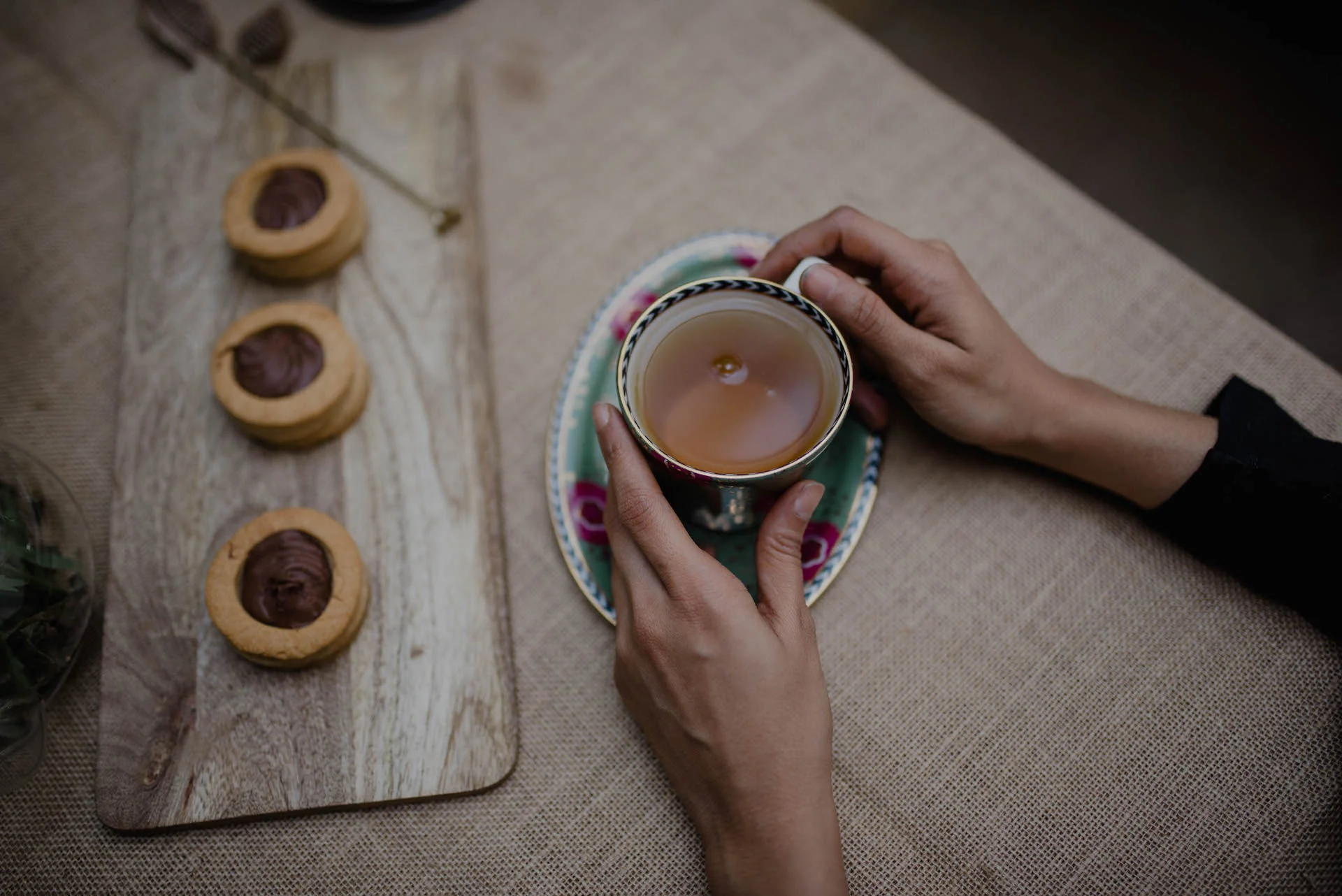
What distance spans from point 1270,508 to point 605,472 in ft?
2.22

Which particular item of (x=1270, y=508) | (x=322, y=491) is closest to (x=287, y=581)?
(x=322, y=491)

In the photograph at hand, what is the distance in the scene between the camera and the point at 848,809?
2.70ft

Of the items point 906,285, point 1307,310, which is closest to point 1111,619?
point 906,285

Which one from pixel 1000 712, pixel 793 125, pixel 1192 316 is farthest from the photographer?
pixel 793 125

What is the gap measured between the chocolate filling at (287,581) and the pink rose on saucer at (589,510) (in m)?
0.25

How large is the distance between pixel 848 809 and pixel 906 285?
535 mm

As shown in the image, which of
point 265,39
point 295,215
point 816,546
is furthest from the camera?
point 265,39

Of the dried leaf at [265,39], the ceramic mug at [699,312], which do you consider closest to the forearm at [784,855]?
the ceramic mug at [699,312]

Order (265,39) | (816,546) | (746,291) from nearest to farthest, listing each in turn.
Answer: (746,291)
(816,546)
(265,39)

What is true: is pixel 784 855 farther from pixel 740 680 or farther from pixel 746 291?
pixel 746 291

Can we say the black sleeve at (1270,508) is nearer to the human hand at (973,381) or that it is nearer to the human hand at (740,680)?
the human hand at (973,381)

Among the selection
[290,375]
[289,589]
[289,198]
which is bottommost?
[289,589]

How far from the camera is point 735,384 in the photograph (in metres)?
0.77

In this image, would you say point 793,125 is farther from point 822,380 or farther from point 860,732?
point 860,732
